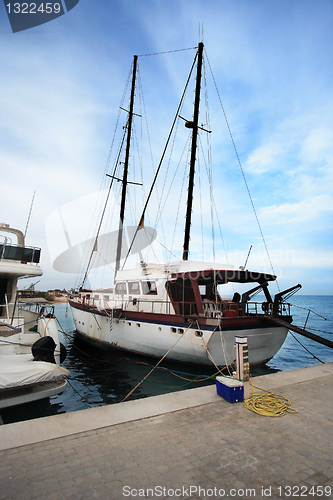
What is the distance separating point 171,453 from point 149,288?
11.3 m

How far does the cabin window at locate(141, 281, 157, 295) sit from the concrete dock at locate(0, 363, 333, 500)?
895 cm

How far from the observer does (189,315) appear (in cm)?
1154

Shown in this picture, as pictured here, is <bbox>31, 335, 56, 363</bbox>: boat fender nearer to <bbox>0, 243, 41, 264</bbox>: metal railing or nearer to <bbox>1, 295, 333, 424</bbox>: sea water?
<bbox>1, 295, 333, 424</bbox>: sea water

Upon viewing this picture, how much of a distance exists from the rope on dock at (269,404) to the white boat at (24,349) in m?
5.21

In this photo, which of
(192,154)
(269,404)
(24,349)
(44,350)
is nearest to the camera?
(269,404)

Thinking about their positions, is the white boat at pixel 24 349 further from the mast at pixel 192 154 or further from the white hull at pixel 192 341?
the mast at pixel 192 154

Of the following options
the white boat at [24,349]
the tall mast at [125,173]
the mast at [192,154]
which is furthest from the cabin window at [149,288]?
the tall mast at [125,173]

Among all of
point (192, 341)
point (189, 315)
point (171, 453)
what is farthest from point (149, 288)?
point (171, 453)

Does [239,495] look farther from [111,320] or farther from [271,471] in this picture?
[111,320]

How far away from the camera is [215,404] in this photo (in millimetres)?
5957

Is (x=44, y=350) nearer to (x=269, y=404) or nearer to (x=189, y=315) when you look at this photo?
(x=189, y=315)

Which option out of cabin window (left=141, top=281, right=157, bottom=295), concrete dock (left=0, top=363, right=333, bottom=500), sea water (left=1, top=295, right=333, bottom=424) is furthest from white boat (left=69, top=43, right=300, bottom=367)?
concrete dock (left=0, top=363, right=333, bottom=500)

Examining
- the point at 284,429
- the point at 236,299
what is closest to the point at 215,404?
the point at 284,429

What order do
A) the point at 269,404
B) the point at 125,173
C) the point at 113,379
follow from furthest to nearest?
1. the point at 125,173
2. the point at 113,379
3. the point at 269,404
